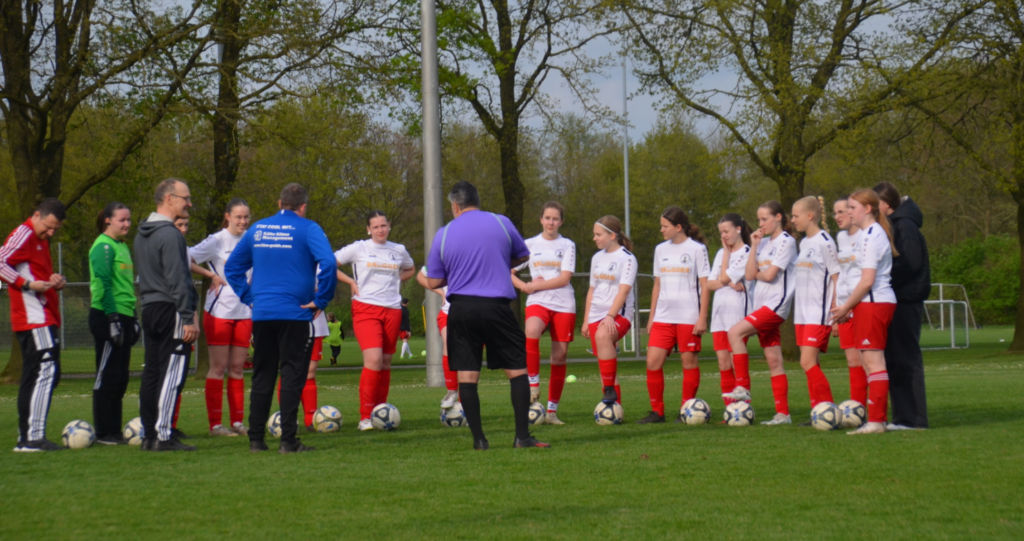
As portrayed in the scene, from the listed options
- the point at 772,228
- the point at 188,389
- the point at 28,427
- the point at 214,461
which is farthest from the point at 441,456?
the point at 188,389

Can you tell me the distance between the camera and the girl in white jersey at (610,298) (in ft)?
28.1

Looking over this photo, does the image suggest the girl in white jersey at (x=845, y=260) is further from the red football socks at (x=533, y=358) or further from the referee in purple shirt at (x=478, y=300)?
the red football socks at (x=533, y=358)

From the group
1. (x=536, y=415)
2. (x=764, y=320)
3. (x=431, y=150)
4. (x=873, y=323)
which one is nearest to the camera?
(x=873, y=323)

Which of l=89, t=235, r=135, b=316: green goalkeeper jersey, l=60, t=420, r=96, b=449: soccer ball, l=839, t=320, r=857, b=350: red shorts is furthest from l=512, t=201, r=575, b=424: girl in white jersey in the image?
l=60, t=420, r=96, b=449: soccer ball

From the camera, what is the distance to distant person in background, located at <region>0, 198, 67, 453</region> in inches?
272

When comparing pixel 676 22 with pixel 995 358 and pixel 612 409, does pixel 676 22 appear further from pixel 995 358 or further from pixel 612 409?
pixel 612 409

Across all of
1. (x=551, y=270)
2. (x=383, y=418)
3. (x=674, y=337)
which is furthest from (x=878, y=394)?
(x=383, y=418)

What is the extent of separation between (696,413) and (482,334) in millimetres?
2773

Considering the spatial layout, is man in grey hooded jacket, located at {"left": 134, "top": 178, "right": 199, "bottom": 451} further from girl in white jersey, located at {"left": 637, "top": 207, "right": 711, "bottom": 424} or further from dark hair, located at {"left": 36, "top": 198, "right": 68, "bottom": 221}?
girl in white jersey, located at {"left": 637, "top": 207, "right": 711, "bottom": 424}

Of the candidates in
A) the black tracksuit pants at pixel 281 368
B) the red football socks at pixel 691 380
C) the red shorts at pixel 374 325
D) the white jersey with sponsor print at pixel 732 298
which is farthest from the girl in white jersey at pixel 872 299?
the black tracksuit pants at pixel 281 368

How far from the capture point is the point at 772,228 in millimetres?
8234

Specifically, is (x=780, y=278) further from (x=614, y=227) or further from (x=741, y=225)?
(x=614, y=227)

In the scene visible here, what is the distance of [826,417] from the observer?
295 inches

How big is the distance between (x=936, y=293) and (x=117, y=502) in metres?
42.1
